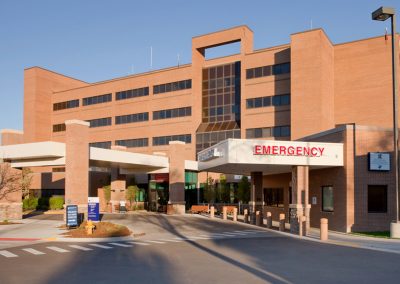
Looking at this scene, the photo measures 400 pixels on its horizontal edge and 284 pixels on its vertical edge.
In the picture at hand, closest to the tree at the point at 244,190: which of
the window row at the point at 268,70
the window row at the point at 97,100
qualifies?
the window row at the point at 268,70

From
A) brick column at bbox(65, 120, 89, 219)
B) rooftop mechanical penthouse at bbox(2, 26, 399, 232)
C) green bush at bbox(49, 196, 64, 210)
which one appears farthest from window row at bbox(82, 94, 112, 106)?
brick column at bbox(65, 120, 89, 219)

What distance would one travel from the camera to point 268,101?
200 feet

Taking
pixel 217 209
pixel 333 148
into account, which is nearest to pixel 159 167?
pixel 217 209

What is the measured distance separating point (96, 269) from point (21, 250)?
703cm

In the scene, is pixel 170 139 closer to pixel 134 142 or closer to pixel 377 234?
pixel 134 142

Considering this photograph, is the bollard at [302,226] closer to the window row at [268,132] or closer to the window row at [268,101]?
the window row at [268,132]

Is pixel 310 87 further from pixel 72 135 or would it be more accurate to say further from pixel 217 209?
pixel 72 135

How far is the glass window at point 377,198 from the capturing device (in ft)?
93.7

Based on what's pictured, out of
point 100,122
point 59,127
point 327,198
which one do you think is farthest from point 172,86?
point 327,198

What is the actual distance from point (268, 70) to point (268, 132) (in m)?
7.77

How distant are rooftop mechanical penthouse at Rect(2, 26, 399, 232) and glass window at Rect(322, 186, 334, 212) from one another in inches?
2.6

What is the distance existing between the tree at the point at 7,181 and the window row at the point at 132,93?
3501cm

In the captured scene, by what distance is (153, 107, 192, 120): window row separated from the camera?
6819cm

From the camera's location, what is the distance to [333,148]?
28969 mm
